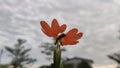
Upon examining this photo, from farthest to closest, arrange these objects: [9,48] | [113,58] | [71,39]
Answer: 1. [9,48]
2. [113,58]
3. [71,39]

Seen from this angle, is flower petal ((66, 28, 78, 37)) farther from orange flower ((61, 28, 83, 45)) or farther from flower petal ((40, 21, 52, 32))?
flower petal ((40, 21, 52, 32))

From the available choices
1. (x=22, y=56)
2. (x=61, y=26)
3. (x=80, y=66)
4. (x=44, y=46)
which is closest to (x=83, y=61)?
(x=80, y=66)

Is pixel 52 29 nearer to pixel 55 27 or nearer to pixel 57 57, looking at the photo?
pixel 55 27

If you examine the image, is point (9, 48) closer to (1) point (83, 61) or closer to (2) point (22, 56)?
(2) point (22, 56)

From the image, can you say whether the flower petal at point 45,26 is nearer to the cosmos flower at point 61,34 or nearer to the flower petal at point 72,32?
the cosmos flower at point 61,34

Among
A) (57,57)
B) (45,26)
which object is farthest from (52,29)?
(57,57)

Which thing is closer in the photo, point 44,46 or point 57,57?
point 57,57

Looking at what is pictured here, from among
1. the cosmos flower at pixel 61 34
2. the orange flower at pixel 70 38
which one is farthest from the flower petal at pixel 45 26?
the orange flower at pixel 70 38

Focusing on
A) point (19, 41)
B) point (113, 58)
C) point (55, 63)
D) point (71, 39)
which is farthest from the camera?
point (19, 41)
